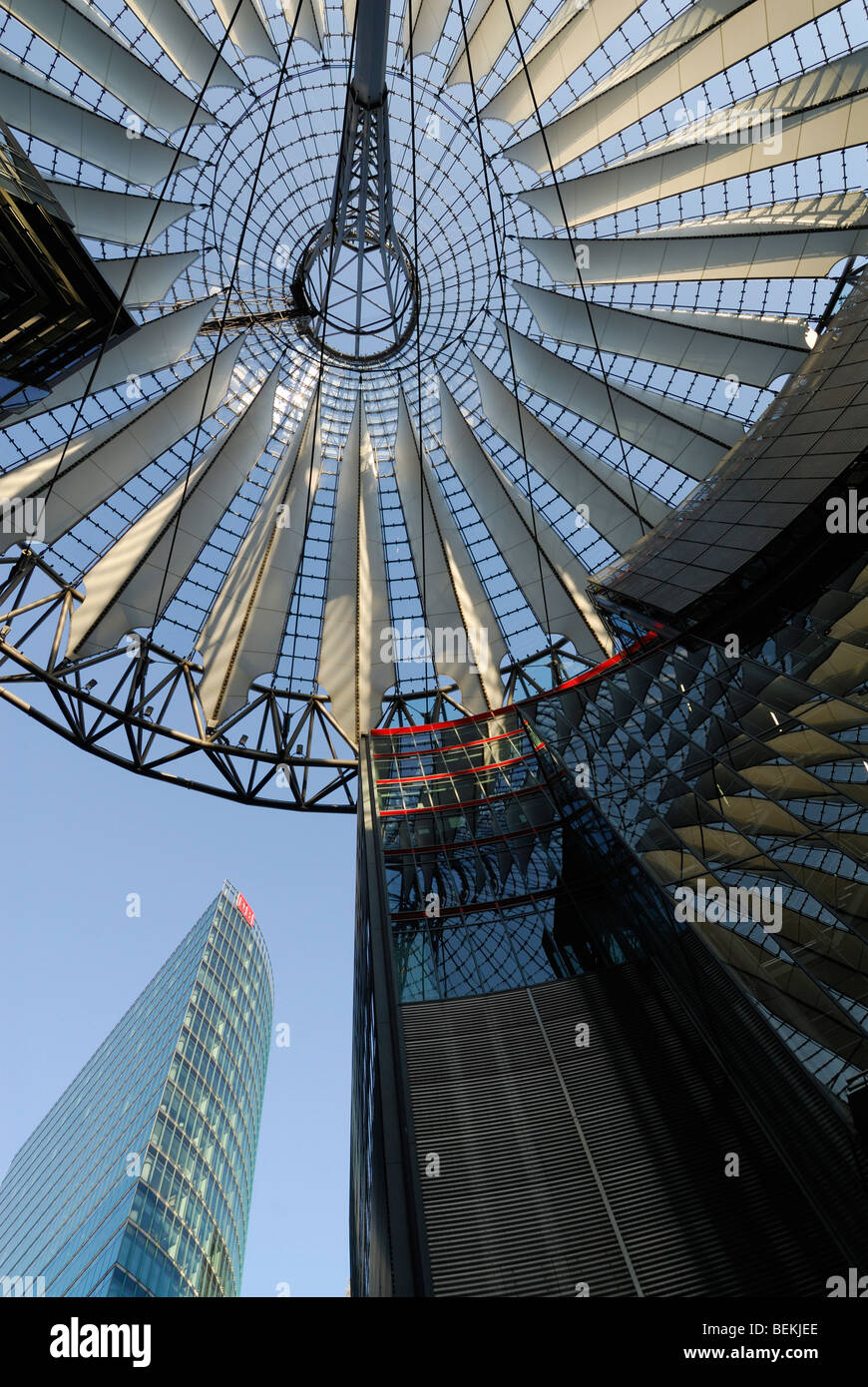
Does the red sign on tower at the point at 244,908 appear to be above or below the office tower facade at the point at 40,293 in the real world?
above

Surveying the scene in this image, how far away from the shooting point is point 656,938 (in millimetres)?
15750

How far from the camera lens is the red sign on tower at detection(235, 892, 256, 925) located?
9644cm

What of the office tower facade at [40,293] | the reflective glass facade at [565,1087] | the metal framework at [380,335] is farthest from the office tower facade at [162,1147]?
the office tower facade at [40,293]

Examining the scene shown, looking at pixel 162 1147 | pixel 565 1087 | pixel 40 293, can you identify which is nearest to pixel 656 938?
pixel 565 1087

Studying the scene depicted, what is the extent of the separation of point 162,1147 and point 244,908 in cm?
3636

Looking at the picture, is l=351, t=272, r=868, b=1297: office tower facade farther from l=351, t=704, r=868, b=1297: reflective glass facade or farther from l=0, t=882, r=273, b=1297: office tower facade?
l=0, t=882, r=273, b=1297: office tower facade

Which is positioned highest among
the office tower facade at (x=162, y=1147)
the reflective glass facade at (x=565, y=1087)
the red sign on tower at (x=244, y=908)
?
the red sign on tower at (x=244, y=908)

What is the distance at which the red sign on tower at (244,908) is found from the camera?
3797 inches

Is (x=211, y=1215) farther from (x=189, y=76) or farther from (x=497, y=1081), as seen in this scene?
(x=189, y=76)

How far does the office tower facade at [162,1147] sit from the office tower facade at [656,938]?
38.7 meters

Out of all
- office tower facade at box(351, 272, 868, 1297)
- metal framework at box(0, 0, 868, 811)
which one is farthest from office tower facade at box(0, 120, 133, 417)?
office tower facade at box(351, 272, 868, 1297)

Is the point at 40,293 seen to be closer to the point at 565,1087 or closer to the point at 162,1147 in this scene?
the point at 565,1087

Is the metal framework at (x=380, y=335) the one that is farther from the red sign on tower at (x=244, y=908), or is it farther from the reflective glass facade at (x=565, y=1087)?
the red sign on tower at (x=244, y=908)
